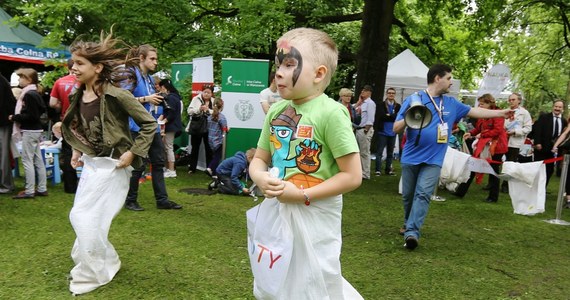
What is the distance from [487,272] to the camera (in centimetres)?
441

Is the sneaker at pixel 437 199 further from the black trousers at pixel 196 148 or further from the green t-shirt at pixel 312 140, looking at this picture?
the green t-shirt at pixel 312 140

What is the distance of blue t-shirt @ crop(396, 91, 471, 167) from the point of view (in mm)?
4879

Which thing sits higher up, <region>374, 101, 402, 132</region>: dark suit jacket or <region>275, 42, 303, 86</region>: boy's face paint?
<region>275, 42, 303, 86</region>: boy's face paint

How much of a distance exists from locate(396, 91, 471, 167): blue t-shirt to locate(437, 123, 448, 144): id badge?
30 mm

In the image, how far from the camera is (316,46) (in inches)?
83.5

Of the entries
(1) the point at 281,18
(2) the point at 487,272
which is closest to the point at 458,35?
(1) the point at 281,18

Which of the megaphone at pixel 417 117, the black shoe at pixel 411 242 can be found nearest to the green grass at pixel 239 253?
the black shoe at pixel 411 242

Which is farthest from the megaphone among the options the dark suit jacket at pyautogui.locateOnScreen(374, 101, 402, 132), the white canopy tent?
the white canopy tent

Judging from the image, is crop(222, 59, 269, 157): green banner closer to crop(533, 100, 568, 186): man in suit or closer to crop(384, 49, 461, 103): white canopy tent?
crop(533, 100, 568, 186): man in suit

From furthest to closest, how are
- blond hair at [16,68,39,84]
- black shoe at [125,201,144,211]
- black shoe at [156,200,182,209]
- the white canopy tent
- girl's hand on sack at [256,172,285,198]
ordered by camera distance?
the white canopy tent, blond hair at [16,68,39,84], black shoe at [156,200,182,209], black shoe at [125,201,144,211], girl's hand on sack at [256,172,285,198]

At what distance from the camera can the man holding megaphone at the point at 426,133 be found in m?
4.84

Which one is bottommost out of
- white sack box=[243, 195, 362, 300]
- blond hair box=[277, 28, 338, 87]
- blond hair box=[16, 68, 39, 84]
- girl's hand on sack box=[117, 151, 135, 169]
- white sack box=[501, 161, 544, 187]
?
white sack box=[501, 161, 544, 187]

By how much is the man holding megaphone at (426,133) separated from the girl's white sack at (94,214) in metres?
2.85

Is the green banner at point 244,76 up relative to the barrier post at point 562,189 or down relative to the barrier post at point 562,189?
up
